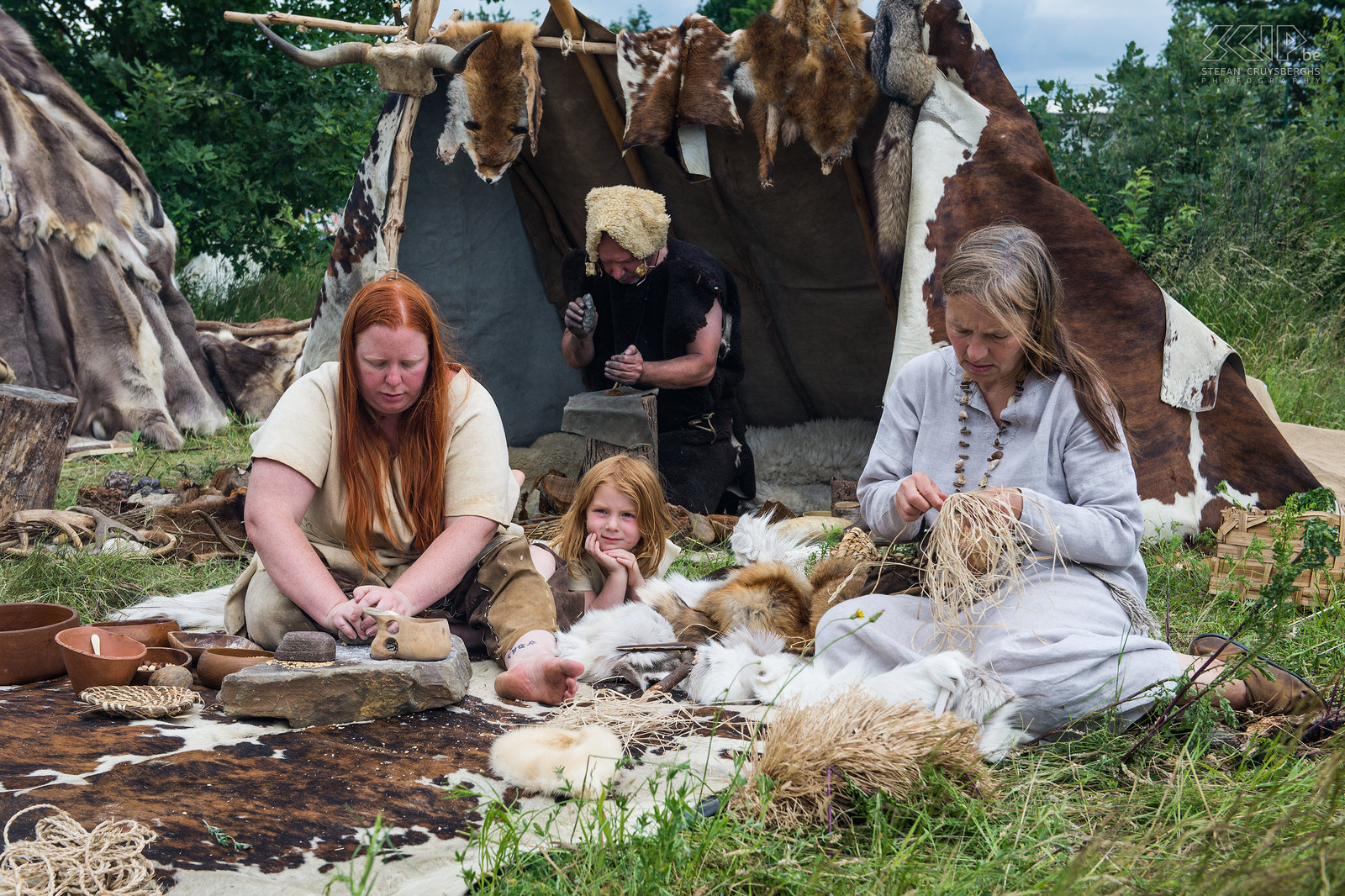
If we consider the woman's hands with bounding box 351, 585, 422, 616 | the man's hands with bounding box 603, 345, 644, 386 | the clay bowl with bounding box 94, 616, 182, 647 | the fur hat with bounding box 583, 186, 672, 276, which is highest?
the fur hat with bounding box 583, 186, 672, 276

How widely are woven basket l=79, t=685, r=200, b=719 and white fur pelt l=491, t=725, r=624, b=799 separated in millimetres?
764

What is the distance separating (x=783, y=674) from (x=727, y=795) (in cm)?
85

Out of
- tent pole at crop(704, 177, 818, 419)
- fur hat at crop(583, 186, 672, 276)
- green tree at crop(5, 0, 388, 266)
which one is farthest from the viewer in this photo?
green tree at crop(5, 0, 388, 266)

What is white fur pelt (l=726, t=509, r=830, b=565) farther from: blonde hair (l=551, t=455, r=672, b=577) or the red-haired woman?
the red-haired woman

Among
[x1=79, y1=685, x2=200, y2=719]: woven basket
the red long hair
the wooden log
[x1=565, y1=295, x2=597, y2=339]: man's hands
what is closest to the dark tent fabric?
[x1=565, y1=295, x2=597, y2=339]: man's hands

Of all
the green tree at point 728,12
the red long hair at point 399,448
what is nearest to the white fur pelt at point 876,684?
the red long hair at point 399,448

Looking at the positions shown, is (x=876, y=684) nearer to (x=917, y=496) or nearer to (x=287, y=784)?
(x=917, y=496)

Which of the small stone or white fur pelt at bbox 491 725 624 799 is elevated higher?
the small stone

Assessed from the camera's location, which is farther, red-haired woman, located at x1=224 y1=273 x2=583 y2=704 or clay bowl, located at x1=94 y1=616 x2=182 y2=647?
clay bowl, located at x1=94 y1=616 x2=182 y2=647

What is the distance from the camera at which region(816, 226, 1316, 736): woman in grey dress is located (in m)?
2.38

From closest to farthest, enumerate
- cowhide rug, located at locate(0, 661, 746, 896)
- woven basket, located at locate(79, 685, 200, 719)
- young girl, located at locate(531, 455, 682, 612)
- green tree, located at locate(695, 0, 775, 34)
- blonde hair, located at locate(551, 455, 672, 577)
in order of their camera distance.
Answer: cowhide rug, located at locate(0, 661, 746, 896) → woven basket, located at locate(79, 685, 200, 719) → young girl, located at locate(531, 455, 682, 612) → blonde hair, located at locate(551, 455, 672, 577) → green tree, located at locate(695, 0, 775, 34)

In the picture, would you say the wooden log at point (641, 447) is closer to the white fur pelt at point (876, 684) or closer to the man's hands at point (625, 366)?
the man's hands at point (625, 366)

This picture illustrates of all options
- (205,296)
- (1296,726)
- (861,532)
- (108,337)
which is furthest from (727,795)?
(205,296)

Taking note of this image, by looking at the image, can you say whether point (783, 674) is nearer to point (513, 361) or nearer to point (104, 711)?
point (104, 711)
